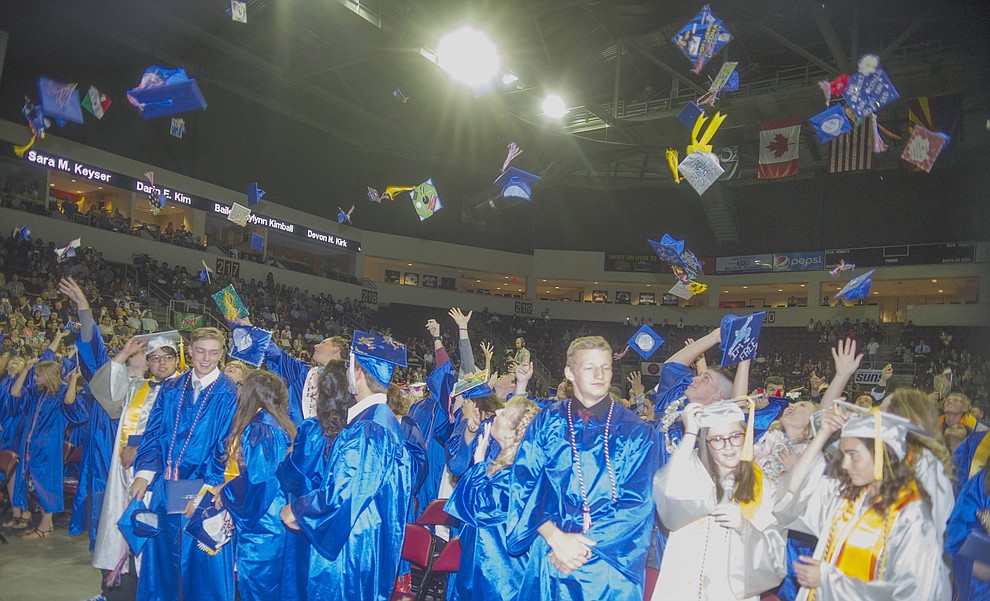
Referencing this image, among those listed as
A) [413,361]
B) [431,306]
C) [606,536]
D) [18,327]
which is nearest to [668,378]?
[606,536]

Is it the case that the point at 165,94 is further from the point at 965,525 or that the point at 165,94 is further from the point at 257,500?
the point at 965,525

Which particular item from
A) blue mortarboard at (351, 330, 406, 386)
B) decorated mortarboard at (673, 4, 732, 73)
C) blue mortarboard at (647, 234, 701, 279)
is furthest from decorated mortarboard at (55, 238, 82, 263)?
decorated mortarboard at (673, 4, 732, 73)

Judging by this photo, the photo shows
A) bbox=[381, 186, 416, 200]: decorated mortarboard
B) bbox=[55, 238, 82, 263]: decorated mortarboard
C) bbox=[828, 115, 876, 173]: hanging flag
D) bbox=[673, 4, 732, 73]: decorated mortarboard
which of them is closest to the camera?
bbox=[55, 238, 82, 263]: decorated mortarboard

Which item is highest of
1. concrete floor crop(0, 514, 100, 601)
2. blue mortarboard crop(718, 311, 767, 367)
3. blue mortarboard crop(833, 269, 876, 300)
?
blue mortarboard crop(833, 269, 876, 300)


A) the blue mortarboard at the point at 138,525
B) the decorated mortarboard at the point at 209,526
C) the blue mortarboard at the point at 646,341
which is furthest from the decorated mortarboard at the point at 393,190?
the decorated mortarboard at the point at 209,526

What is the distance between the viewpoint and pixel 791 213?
98.8 feet

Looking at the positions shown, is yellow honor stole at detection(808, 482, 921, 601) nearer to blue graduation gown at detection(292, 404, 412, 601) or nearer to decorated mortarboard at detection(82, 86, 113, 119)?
blue graduation gown at detection(292, 404, 412, 601)

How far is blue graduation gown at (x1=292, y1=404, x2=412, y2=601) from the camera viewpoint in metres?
3.63

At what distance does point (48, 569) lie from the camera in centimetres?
586

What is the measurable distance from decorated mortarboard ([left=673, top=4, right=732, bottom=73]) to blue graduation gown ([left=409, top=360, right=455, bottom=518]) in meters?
10.8

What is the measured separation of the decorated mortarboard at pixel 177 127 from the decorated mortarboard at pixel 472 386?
788 inches

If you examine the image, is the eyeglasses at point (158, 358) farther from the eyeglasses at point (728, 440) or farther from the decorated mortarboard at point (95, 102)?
the decorated mortarboard at point (95, 102)

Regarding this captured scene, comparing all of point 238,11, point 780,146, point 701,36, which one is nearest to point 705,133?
point 701,36

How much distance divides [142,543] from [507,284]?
32271 mm
